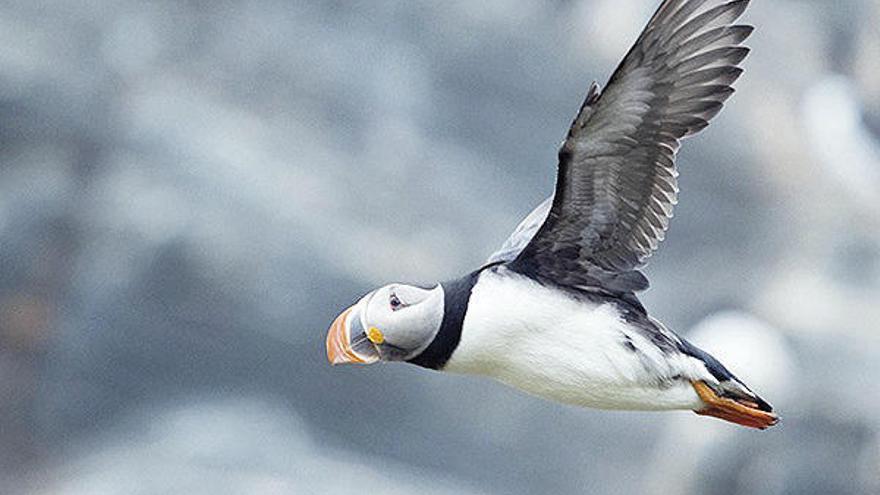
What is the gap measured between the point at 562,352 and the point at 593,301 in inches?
3.0

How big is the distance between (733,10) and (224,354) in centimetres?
180

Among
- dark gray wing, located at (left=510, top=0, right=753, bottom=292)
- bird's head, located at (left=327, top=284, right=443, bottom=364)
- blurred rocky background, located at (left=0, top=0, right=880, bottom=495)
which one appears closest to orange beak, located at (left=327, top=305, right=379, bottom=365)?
bird's head, located at (left=327, top=284, right=443, bottom=364)

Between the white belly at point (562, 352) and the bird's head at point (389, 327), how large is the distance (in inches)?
1.5

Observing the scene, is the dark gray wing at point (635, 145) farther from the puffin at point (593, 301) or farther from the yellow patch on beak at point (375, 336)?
the yellow patch on beak at point (375, 336)

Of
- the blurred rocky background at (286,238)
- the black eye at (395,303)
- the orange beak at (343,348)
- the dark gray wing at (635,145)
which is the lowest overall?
the orange beak at (343,348)

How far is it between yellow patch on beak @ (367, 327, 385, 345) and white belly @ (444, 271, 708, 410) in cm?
8

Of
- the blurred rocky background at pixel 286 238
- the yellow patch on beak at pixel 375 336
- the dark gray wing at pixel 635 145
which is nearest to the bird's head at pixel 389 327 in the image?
the yellow patch on beak at pixel 375 336

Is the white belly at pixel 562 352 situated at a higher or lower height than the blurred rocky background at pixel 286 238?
lower

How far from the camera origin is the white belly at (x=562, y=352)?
62.4 inches

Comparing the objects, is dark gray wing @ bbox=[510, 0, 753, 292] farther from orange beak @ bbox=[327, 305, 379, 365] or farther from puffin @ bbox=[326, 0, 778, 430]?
orange beak @ bbox=[327, 305, 379, 365]

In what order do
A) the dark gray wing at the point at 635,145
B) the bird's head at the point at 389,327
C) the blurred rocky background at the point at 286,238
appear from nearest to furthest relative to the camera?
the dark gray wing at the point at 635,145
the bird's head at the point at 389,327
the blurred rocky background at the point at 286,238

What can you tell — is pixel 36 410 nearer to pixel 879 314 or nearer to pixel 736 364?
pixel 736 364

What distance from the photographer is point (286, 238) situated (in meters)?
3.09

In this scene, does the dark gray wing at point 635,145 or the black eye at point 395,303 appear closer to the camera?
the dark gray wing at point 635,145
